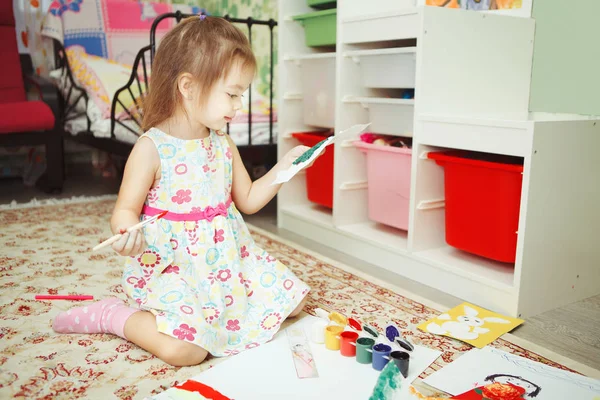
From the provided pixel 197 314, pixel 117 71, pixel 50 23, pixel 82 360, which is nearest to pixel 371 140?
pixel 197 314

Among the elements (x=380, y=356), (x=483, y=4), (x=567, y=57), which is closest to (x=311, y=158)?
(x=380, y=356)

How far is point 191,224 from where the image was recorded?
1.20 m

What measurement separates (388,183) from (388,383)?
0.90m

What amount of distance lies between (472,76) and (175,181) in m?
0.94

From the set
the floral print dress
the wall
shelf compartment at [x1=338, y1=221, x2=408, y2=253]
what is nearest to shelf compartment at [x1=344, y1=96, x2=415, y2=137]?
shelf compartment at [x1=338, y1=221, x2=408, y2=253]

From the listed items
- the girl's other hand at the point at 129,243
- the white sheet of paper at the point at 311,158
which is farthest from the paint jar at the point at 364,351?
the girl's other hand at the point at 129,243

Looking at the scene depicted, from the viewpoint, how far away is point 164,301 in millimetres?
1125

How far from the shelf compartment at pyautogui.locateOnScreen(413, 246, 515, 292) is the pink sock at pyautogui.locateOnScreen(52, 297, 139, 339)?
83cm

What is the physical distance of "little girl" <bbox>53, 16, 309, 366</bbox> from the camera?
3.70 ft

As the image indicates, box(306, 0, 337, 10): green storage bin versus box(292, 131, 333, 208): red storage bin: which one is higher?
box(306, 0, 337, 10): green storage bin

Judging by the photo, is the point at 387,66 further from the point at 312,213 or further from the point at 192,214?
the point at 192,214

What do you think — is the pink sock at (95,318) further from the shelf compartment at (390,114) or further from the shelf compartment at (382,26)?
the shelf compartment at (382,26)

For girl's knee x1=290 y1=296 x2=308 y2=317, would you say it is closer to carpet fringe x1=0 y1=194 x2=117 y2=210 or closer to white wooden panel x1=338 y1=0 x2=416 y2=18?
white wooden panel x1=338 y1=0 x2=416 y2=18

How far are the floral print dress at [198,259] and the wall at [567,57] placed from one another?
3.57 feet
